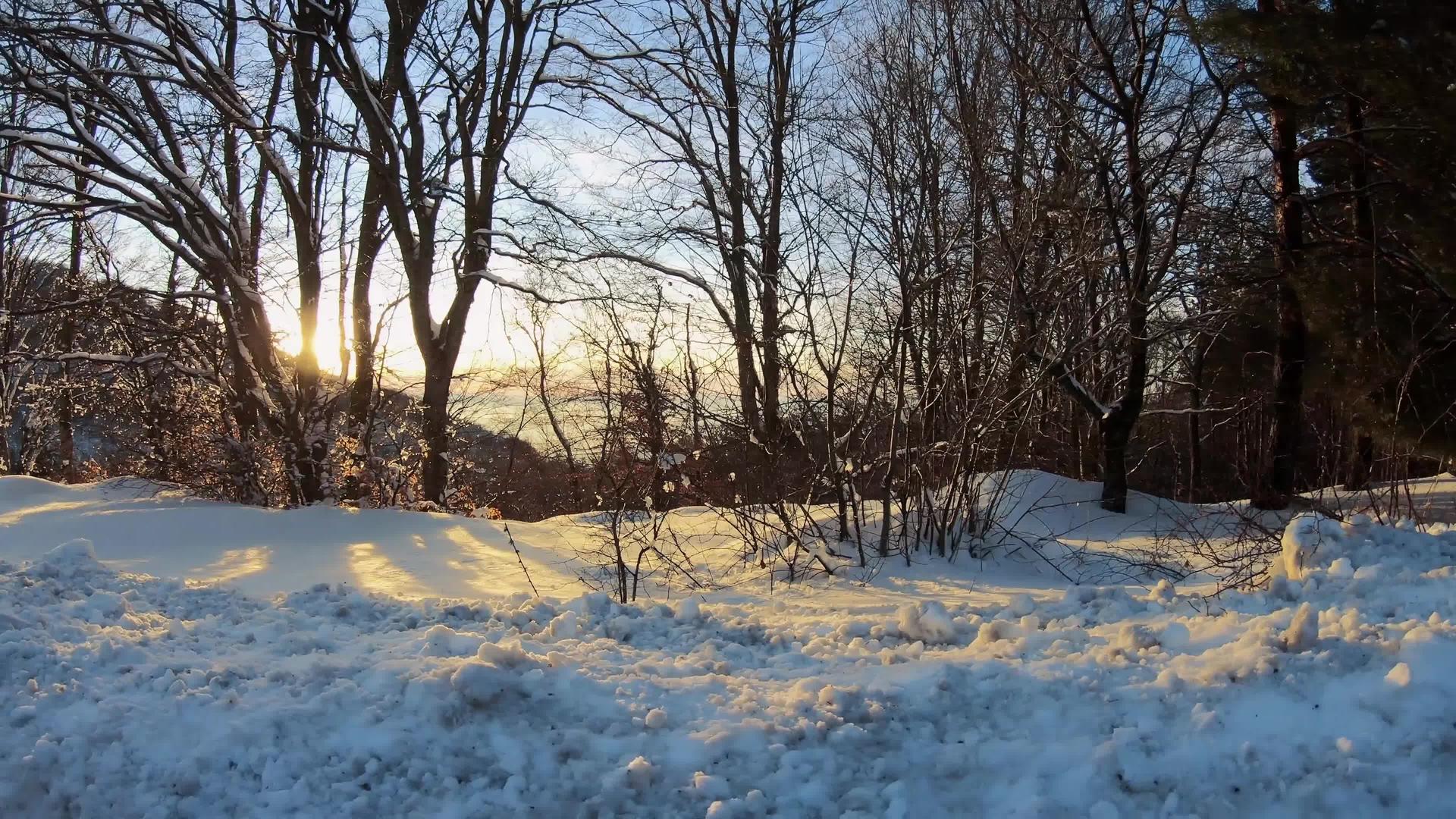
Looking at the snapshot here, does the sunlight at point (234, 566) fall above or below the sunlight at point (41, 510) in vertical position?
below

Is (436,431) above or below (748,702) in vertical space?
above

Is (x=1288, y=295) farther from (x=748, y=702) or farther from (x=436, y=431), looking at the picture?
(x=436, y=431)

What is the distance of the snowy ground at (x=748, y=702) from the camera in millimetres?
2502

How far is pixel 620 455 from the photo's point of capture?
6020mm

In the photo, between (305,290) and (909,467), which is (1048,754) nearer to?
(909,467)

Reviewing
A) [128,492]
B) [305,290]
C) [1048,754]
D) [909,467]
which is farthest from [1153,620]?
[128,492]

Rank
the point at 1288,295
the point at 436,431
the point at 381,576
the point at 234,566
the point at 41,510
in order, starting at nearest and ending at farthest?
1. the point at 381,576
2. the point at 234,566
3. the point at 41,510
4. the point at 1288,295
5. the point at 436,431

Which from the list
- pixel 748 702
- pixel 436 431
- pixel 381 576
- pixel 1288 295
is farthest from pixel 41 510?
pixel 1288 295

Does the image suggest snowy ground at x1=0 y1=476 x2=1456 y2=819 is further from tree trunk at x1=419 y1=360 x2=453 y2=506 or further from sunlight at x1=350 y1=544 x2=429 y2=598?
tree trunk at x1=419 y1=360 x2=453 y2=506

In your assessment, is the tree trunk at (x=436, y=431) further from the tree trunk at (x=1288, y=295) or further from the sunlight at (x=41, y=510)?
the tree trunk at (x=1288, y=295)

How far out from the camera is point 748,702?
302 centimetres

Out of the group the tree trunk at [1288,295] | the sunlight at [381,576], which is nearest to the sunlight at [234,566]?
the sunlight at [381,576]

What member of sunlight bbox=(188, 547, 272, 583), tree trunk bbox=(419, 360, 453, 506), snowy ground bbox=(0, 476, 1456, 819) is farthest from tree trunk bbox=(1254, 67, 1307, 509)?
sunlight bbox=(188, 547, 272, 583)

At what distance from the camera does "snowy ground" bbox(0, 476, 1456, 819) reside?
2502 mm
